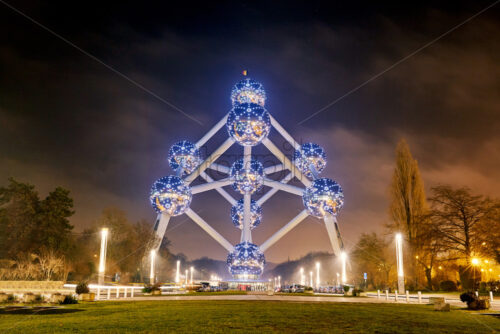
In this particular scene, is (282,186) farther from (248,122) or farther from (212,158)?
(248,122)

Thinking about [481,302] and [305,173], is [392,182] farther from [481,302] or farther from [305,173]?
[481,302]

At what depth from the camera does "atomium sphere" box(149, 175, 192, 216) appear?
3055 cm

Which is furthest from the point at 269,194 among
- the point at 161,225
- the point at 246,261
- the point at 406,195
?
the point at 406,195

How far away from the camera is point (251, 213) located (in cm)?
3803

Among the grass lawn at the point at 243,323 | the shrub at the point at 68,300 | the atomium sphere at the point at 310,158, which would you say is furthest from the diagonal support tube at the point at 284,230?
the grass lawn at the point at 243,323

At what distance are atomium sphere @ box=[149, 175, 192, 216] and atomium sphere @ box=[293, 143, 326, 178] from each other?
9718 millimetres

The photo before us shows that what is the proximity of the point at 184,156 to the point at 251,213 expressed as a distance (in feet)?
24.3

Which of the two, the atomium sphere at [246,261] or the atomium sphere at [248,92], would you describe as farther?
the atomium sphere at [248,92]

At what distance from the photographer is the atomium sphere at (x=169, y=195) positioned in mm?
30547

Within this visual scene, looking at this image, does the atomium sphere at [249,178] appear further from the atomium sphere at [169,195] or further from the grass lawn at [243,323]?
the grass lawn at [243,323]

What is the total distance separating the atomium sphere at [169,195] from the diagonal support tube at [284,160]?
8393 millimetres

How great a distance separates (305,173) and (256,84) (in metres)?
8.12

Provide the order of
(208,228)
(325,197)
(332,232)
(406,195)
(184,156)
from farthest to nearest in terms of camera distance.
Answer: (406,195)
(208,228)
(184,156)
(332,232)
(325,197)

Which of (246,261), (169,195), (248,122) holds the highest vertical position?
(248,122)
